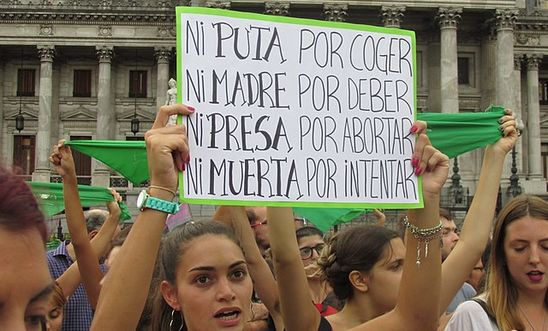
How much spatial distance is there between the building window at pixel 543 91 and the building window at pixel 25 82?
2963cm

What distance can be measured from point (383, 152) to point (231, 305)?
1.04 metres

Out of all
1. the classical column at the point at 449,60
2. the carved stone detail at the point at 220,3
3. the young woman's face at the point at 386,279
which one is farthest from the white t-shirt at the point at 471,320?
the carved stone detail at the point at 220,3

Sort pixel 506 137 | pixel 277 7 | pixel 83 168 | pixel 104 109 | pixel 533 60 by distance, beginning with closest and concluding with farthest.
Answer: pixel 506 137
pixel 277 7
pixel 104 109
pixel 83 168
pixel 533 60

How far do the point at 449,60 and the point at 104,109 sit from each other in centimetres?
1869

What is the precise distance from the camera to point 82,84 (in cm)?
4181

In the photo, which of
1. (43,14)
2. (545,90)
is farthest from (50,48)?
(545,90)

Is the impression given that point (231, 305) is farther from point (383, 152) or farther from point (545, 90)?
point (545, 90)

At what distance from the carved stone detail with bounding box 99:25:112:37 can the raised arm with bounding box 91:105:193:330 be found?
130 ft

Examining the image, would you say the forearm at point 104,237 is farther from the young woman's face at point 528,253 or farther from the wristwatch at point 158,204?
the young woman's face at point 528,253

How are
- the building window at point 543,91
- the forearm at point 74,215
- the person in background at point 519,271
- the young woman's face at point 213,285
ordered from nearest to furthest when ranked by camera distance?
the young woman's face at point 213,285
the person in background at point 519,271
the forearm at point 74,215
the building window at point 543,91

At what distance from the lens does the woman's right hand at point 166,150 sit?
2744 mm

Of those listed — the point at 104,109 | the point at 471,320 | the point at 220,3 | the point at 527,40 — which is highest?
the point at 220,3

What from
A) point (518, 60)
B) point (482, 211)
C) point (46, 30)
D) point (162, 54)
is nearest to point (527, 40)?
point (518, 60)

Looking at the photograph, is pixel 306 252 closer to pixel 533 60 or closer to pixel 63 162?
pixel 63 162
